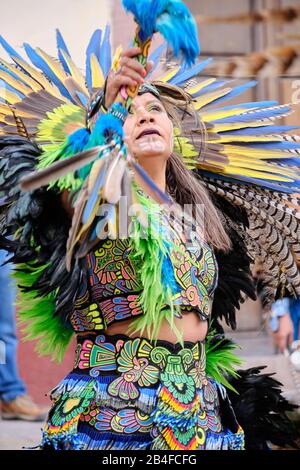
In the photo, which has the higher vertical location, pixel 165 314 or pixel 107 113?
pixel 107 113

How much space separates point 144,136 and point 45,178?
0.57m

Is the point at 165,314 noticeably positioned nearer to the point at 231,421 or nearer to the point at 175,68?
the point at 231,421

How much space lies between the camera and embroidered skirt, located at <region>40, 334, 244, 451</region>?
237 centimetres

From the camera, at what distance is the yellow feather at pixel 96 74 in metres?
2.97

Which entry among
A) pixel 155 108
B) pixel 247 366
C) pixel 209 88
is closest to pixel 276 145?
pixel 209 88

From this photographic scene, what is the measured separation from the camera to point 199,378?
252cm

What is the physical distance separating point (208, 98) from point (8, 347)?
2.01 m

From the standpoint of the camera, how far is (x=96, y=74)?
118 inches

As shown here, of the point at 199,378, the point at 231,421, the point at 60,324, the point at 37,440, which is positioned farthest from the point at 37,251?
the point at 37,440

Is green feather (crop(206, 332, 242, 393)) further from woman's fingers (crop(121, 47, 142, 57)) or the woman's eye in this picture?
woman's fingers (crop(121, 47, 142, 57))

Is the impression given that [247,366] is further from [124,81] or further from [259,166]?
[124,81]

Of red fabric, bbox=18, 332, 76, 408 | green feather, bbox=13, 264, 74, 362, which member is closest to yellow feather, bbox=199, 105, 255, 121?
green feather, bbox=13, 264, 74, 362

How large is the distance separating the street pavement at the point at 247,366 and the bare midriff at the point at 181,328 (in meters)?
1.25

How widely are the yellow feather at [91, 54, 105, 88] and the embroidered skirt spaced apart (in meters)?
0.89
